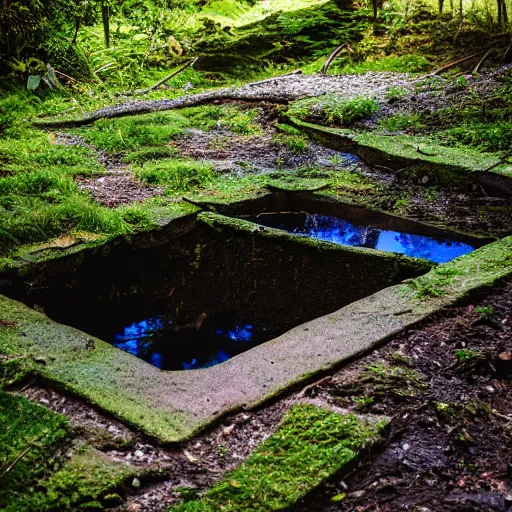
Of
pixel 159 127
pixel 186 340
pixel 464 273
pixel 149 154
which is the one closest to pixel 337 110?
pixel 159 127

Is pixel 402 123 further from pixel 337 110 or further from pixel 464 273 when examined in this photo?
pixel 464 273

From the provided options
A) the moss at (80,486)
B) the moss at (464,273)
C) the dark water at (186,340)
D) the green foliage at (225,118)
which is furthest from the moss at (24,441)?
the green foliage at (225,118)

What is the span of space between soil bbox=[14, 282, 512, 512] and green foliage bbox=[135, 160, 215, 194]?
246 centimetres

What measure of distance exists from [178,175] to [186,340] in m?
2.16

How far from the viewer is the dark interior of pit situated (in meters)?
3.12

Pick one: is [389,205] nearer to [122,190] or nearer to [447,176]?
[447,176]

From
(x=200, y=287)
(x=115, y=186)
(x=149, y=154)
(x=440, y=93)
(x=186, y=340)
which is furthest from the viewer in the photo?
(x=440, y=93)

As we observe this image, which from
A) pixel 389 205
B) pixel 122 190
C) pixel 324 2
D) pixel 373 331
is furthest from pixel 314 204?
pixel 324 2

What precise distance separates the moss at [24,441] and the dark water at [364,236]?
2238 millimetres

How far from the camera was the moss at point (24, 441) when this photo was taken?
192cm

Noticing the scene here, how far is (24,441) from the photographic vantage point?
82.0 inches

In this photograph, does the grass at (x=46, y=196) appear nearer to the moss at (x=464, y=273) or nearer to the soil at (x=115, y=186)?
the soil at (x=115, y=186)

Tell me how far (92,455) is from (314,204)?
290cm

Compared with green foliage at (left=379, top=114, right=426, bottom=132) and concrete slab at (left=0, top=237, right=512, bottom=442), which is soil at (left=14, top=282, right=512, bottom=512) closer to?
concrete slab at (left=0, top=237, right=512, bottom=442)
